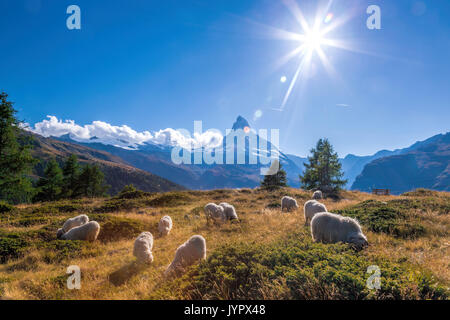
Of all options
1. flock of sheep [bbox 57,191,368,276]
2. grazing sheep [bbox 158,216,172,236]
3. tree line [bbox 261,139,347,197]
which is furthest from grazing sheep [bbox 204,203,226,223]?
tree line [bbox 261,139,347,197]

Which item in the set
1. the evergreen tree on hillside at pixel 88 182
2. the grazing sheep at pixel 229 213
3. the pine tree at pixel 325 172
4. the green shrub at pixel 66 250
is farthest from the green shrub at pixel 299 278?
the evergreen tree on hillside at pixel 88 182

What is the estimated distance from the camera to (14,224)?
12.7 m

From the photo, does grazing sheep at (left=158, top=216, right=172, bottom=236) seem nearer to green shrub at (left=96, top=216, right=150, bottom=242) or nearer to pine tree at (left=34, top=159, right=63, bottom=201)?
green shrub at (left=96, top=216, right=150, bottom=242)

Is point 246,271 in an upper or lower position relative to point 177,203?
upper

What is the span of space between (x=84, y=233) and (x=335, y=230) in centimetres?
1290

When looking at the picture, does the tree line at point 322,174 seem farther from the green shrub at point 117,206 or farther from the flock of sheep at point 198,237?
the flock of sheep at point 198,237

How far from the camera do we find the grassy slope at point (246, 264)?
371 cm

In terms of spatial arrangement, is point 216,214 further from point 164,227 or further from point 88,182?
point 88,182

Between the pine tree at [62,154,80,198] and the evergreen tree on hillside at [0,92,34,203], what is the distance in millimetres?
18317

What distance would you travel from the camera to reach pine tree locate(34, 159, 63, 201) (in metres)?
36.6

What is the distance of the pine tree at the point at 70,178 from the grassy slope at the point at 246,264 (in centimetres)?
3289
